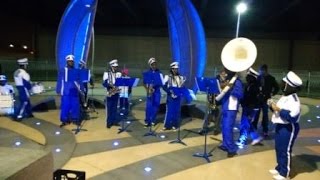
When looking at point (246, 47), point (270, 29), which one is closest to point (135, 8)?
point (270, 29)

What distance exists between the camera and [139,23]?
33281 millimetres

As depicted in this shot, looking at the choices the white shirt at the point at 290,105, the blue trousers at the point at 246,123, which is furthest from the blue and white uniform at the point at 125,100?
the white shirt at the point at 290,105

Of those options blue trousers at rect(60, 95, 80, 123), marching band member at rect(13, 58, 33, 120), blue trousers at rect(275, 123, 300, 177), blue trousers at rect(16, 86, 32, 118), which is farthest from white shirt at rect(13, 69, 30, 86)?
blue trousers at rect(275, 123, 300, 177)

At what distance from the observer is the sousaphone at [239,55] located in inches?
344

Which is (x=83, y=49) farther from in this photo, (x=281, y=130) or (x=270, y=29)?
(x=270, y=29)

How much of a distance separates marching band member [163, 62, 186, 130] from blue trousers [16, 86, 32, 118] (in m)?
4.32

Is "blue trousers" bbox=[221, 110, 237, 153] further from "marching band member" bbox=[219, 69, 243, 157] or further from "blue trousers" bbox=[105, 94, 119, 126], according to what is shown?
"blue trousers" bbox=[105, 94, 119, 126]

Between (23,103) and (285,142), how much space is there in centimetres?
841

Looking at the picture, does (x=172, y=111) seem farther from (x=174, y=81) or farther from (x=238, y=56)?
(x=238, y=56)

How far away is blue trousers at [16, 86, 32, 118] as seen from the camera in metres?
12.5

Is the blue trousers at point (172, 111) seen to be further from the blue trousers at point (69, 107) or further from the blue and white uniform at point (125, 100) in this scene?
the blue trousers at point (69, 107)

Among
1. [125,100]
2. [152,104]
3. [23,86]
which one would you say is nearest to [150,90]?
[152,104]

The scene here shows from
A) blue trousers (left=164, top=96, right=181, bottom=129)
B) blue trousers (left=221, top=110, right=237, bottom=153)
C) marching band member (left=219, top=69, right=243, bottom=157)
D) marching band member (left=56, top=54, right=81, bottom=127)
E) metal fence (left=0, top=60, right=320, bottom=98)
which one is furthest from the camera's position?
metal fence (left=0, top=60, right=320, bottom=98)

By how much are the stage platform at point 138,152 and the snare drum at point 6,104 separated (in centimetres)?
34
